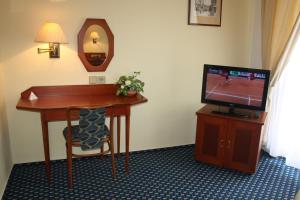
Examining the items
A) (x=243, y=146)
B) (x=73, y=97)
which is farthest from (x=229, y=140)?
(x=73, y=97)

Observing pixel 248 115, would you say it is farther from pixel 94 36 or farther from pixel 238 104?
pixel 94 36

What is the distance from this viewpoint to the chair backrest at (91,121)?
264cm

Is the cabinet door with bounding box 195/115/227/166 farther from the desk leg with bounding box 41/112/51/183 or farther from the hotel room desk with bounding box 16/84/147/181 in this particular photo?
the desk leg with bounding box 41/112/51/183

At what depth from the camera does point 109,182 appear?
115 inches

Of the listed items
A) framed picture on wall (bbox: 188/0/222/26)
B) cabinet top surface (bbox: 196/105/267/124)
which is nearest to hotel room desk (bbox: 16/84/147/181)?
cabinet top surface (bbox: 196/105/267/124)

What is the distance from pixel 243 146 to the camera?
3.09 m

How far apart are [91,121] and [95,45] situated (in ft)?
3.04

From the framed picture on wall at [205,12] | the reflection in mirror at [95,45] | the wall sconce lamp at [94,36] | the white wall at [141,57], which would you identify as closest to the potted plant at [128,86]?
the white wall at [141,57]

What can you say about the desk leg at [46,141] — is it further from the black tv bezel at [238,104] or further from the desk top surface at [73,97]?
the black tv bezel at [238,104]

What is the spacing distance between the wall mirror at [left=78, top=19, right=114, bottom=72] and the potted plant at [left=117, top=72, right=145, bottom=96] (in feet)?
0.88

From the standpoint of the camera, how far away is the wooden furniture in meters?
3.03

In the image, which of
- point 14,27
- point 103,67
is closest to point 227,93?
point 103,67

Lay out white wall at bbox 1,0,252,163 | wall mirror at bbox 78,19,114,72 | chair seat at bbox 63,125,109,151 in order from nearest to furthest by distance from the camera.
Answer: chair seat at bbox 63,125,109,151, white wall at bbox 1,0,252,163, wall mirror at bbox 78,19,114,72

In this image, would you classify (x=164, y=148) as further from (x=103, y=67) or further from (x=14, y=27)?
(x=14, y=27)
